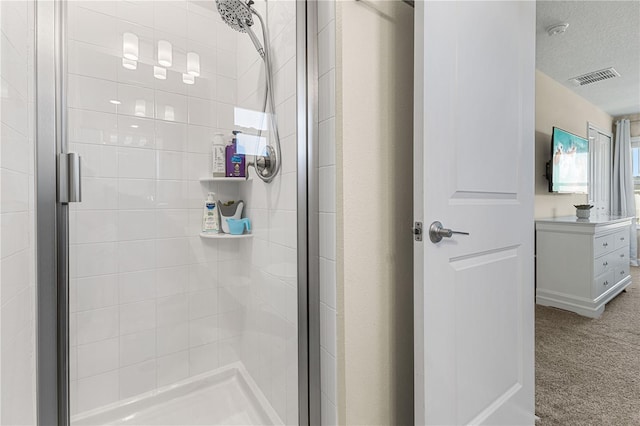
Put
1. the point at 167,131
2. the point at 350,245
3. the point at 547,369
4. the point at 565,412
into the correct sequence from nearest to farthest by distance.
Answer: the point at 350,245, the point at 167,131, the point at 565,412, the point at 547,369

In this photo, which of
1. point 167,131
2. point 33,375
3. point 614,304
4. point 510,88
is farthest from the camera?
point 614,304

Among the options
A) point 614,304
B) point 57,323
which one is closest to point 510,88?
point 57,323

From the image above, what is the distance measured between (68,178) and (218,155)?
63cm

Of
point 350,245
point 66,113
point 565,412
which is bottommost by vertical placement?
point 565,412

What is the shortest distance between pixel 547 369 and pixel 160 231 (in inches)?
91.8

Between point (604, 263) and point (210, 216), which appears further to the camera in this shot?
point (604, 263)

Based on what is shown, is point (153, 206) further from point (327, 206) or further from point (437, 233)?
point (437, 233)

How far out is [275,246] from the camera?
1.21 meters

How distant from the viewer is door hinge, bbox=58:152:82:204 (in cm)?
76

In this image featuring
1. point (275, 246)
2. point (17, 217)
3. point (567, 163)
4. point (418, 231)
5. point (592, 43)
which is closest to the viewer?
point (17, 217)

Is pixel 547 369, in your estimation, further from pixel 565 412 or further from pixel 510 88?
pixel 510 88

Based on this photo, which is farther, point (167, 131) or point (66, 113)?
point (167, 131)

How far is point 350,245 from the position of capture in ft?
3.21

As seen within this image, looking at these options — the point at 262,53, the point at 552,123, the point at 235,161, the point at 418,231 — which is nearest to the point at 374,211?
the point at 418,231
